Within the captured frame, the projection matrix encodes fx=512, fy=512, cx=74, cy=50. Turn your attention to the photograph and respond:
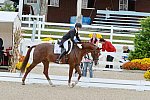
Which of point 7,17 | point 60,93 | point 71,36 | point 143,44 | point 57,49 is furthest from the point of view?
point 143,44

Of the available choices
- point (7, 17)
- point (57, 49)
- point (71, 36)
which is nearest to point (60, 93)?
point (71, 36)

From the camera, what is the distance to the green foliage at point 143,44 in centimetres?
2400

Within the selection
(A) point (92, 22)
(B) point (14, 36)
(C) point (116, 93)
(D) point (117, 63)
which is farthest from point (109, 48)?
(A) point (92, 22)

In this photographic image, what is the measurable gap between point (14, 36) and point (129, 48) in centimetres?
749

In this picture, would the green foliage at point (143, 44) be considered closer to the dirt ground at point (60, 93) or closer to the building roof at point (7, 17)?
the building roof at point (7, 17)

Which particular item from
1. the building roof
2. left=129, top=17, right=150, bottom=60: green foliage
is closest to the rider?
the building roof

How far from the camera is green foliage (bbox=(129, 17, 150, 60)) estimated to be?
78.7 ft

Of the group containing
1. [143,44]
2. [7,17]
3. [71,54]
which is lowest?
[143,44]

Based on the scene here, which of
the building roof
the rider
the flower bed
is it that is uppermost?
the building roof

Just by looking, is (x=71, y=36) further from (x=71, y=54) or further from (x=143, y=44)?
(x=143, y=44)

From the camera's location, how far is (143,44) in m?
24.2

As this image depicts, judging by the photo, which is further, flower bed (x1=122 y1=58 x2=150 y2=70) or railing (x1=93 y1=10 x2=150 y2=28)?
railing (x1=93 y1=10 x2=150 y2=28)

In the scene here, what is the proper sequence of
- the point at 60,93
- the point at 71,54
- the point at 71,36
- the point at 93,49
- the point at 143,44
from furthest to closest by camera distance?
the point at 143,44, the point at 71,54, the point at 93,49, the point at 71,36, the point at 60,93

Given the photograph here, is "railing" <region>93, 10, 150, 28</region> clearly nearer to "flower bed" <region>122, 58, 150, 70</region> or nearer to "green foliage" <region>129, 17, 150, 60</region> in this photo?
"green foliage" <region>129, 17, 150, 60</region>
